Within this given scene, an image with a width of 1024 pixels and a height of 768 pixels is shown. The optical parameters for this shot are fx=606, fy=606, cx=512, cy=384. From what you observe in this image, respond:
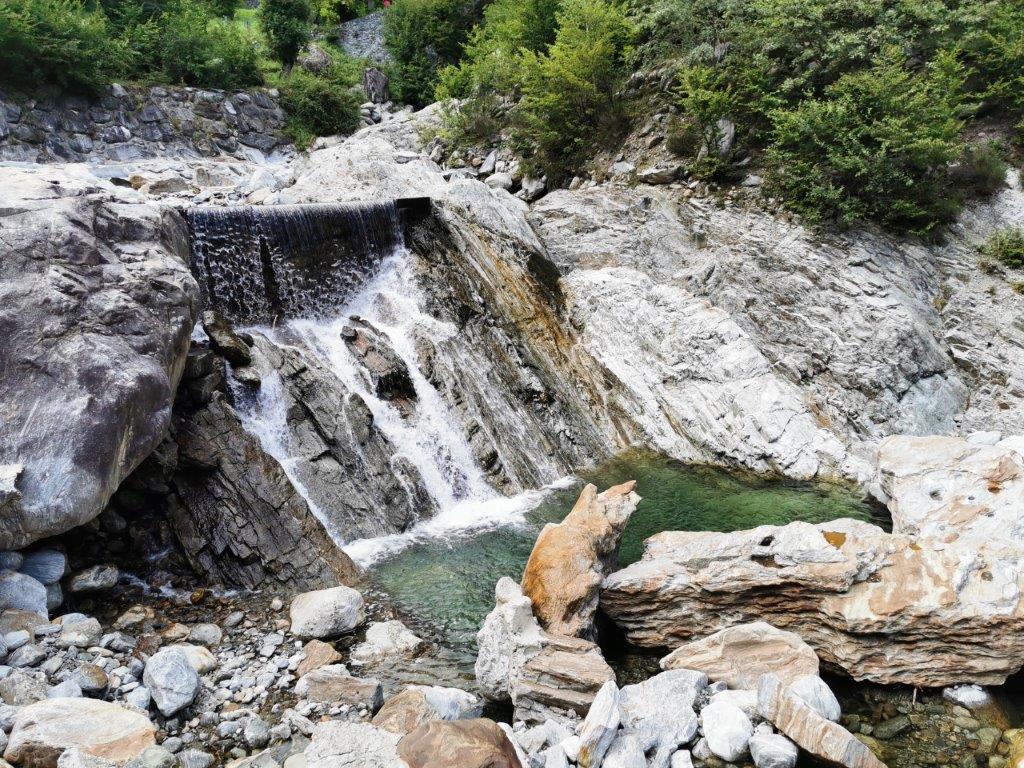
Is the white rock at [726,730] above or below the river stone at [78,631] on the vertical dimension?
below

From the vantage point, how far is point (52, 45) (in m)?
18.8

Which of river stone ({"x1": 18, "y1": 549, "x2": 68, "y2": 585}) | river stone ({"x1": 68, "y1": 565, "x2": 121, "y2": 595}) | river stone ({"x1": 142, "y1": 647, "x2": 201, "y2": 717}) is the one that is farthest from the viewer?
river stone ({"x1": 68, "y1": 565, "x2": 121, "y2": 595})

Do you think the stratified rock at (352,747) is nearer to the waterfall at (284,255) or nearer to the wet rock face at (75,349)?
the wet rock face at (75,349)

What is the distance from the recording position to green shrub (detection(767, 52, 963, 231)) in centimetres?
1366

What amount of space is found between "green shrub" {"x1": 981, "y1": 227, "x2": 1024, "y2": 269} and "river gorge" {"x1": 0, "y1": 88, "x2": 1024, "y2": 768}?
0.48 metres

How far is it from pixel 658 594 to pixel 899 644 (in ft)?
8.10

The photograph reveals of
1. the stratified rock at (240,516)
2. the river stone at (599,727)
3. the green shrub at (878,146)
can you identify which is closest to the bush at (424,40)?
the green shrub at (878,146)

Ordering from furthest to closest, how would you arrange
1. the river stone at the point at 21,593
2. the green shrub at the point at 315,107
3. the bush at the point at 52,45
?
the green shrub at the point at 315,107 < the bush at the point at 52,45 < the river stone at the point at 21,593

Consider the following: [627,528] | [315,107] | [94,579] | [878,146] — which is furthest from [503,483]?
[315,107]

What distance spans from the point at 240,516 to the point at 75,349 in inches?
126

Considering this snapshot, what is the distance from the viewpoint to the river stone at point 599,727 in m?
5.02

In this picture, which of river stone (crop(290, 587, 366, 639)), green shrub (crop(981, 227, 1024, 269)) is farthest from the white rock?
green shrub (crop(981, 227, 1024, 269))

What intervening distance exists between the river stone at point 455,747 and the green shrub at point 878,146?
1396 cm

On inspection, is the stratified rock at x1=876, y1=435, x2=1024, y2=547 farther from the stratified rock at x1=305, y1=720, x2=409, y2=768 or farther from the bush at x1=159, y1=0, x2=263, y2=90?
the bush at x1=159, y1=0, x2=263, y2=90
